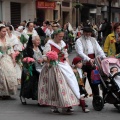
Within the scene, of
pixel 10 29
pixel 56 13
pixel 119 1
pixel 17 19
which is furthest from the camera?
pixel 119 1

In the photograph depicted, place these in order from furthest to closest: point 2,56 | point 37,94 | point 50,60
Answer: point 2,56
point 37,94
point 50,60

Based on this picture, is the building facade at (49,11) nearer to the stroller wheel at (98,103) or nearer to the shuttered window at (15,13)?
the shuttered window at (15,13)

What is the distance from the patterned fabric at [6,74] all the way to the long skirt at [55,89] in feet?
6.05

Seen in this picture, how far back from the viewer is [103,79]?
28.6 ft

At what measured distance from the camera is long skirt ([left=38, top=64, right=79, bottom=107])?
8180 mm

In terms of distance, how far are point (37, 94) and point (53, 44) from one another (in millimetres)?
1229

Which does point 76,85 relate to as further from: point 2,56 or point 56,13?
point 56,13

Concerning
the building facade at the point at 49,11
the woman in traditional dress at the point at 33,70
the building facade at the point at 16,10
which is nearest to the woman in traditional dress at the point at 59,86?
the woman in traditional dress at the point at 33,70

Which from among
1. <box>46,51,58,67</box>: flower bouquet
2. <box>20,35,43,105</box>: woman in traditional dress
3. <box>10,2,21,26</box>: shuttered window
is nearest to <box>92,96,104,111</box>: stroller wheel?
<box>46,51,58,67</box>: flower bouquet

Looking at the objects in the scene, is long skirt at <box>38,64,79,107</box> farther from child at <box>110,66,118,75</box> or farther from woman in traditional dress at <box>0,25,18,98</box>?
woman in traditional dress at <box>0,25,18,98</box>

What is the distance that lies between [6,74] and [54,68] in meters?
2.24

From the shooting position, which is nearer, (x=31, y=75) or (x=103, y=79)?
(x=103, y=79)

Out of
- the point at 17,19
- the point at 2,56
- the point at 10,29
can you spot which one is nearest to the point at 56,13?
the point at 17,19

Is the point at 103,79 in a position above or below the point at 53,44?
below
